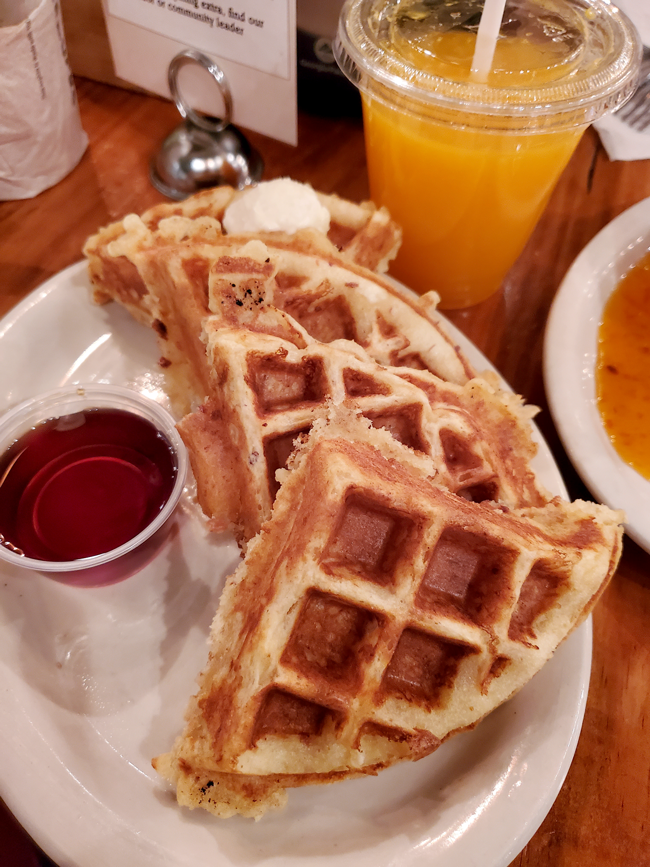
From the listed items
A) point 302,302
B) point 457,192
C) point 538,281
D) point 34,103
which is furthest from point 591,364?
point 34,103

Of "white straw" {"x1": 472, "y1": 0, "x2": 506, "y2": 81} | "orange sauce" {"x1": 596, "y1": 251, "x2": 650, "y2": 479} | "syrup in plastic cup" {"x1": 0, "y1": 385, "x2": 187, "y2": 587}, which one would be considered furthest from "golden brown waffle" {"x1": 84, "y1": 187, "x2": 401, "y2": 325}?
"orange sauce" {"x1": 596, "y1": 251, "x2": 650, "y2": 479}

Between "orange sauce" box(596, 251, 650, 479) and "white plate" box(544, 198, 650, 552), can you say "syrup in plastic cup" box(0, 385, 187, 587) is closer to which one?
"white plate" box(544, 198, 650, 552)

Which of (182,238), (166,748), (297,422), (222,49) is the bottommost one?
(166,748)

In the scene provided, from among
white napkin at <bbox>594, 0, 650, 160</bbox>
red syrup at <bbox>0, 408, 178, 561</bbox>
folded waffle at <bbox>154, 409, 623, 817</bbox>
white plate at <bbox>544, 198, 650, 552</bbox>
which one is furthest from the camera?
white napkin at <bbox>594, 0, 650, 160</bbox>

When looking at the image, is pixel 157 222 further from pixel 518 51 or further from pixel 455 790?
pixel 455 790

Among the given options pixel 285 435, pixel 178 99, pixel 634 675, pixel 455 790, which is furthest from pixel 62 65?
pixel 634 675

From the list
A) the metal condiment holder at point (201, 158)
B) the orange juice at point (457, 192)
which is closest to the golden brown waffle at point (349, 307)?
the orange juice at point (457, 192)

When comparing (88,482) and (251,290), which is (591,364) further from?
(88,482)
